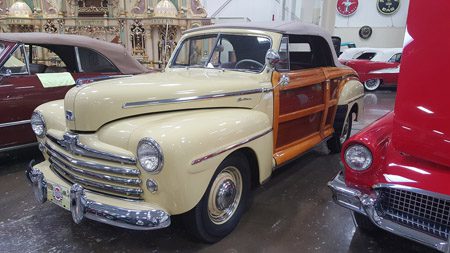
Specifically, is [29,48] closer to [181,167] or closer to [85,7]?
[181,167]

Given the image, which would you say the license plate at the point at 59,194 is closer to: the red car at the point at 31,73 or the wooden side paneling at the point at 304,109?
the red car at the point at 31,73

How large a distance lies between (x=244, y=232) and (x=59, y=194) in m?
1.36

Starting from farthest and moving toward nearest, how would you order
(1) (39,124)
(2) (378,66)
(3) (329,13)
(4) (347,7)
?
(4) (347,7)
(2) (378,66)
(3) (329,13)
(1) (39,124)

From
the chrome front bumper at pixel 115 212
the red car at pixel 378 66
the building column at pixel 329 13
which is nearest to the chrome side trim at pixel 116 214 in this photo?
the chrome front bumper at pixel 115 212

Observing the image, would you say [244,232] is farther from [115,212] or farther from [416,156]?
[416,156]

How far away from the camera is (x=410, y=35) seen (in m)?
2.01

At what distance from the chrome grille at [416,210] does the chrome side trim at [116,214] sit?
137cm

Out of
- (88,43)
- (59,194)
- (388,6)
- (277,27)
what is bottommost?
(59,194)

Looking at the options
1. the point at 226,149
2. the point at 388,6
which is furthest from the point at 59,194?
the point at 388,6

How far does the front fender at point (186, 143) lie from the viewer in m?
1.88

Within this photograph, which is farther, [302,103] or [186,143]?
[302,103]

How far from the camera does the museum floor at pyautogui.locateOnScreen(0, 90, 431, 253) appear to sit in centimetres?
234

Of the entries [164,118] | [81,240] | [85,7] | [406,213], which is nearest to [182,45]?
[164,118]

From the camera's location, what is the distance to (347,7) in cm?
1426
